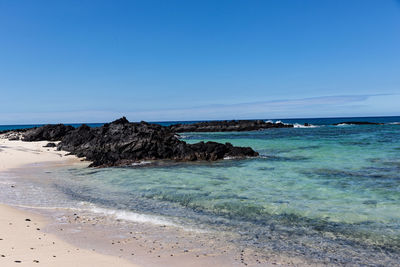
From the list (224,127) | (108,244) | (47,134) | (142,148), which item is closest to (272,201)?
(108,244)

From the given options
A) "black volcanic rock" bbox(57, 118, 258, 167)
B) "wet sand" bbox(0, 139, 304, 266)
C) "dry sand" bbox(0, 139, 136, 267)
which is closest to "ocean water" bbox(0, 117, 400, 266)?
"wet sand" bbox(0, 139, 304, 266)

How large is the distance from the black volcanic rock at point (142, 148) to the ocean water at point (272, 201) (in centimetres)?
360

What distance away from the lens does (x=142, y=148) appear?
77.5ft

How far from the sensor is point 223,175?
Result: 51.6ft

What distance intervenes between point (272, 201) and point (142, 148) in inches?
589

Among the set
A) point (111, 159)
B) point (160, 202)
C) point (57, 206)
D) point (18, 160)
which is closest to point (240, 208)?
point (160, 202)

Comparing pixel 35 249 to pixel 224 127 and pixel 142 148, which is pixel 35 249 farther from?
pixel 224 127

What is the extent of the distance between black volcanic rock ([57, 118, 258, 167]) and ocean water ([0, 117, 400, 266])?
142 inches

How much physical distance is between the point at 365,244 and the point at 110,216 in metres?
6.40

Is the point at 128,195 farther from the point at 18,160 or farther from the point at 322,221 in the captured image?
the point at 18,160

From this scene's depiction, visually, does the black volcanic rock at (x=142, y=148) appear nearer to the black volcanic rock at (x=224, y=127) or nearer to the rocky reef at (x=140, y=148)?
the rocky reef at (x=140, y=148)

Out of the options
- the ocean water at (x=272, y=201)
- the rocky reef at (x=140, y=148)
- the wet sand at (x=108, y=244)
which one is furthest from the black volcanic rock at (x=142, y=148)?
the wet sand at (x=108, y=244)

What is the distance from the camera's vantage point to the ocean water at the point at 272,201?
6777 mm

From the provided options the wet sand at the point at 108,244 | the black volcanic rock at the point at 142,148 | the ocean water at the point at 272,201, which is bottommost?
the ocean water at the point at 272,201
